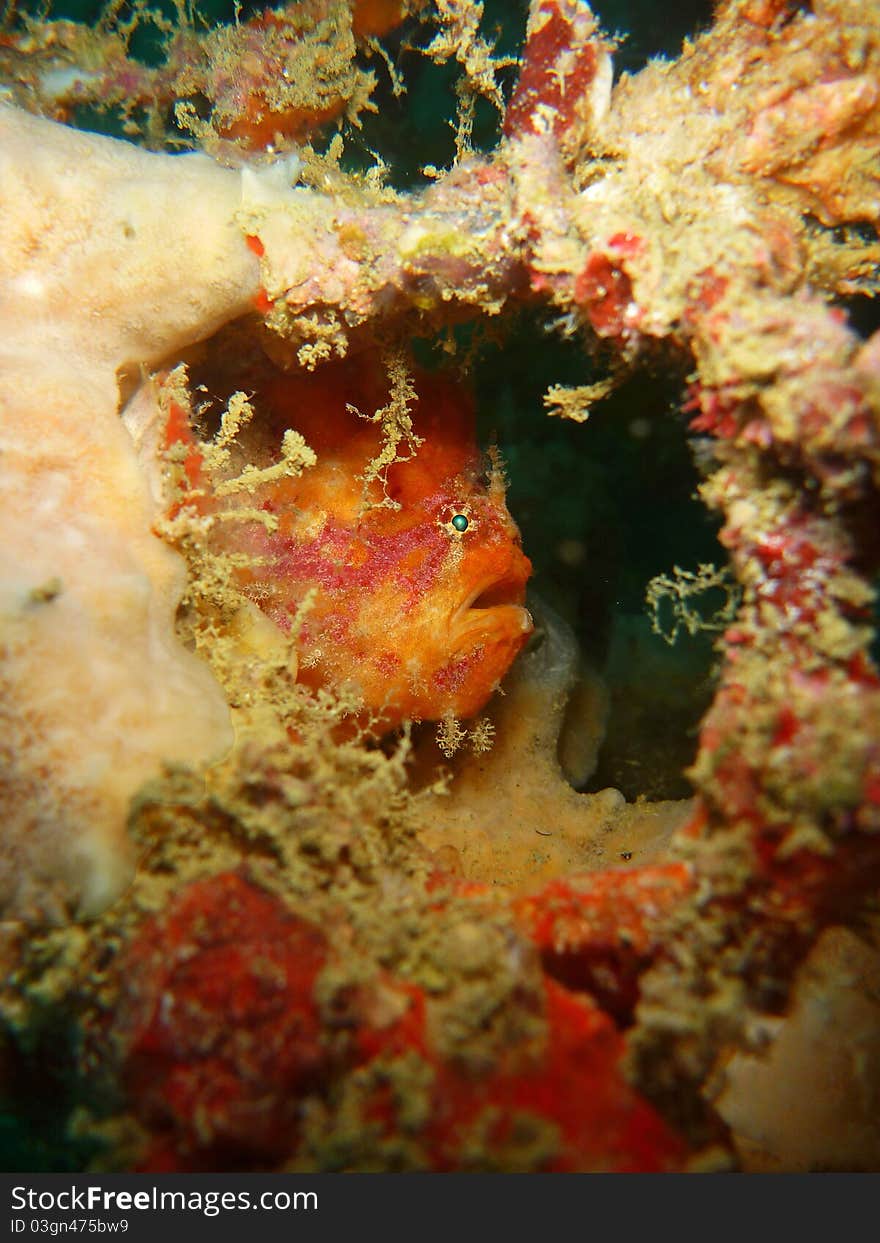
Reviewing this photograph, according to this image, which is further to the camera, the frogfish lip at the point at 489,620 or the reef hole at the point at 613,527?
the reef hole at the point at 613,527

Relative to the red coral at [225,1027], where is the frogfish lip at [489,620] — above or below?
above

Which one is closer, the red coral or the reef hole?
the red coral

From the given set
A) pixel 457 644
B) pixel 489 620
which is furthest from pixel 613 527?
pixel 457 644

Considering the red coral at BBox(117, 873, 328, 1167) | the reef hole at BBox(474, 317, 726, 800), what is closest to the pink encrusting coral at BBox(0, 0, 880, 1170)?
the red coral at BBox(117, 873, 328, 1167)

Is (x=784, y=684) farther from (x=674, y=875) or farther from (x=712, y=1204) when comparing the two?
(x=712, y=1204)

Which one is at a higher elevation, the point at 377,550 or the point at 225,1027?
the point at 377,550

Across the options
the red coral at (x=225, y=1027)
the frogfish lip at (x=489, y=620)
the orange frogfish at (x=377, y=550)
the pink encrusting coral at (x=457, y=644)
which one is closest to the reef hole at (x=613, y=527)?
the orange frogfish at (x=377, y=550)

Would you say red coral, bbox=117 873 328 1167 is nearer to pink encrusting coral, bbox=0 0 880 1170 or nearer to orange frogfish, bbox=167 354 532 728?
pink encrusting coral, bbox=0 0 880 1170

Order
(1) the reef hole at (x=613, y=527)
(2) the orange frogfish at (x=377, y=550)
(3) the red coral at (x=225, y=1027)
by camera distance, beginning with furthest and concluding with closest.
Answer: (1) the reef hole at (x=613, y=527)
(2) the orange frogfish at (x=377, y=550)
(3) the red coral at (x=225, y=1027)

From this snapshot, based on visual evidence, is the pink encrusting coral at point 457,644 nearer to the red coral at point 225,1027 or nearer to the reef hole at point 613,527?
the red coral at point 225,1027

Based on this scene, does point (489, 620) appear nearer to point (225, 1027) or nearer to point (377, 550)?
point (377, 550)
